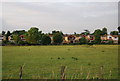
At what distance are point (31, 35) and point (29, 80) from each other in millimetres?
63522

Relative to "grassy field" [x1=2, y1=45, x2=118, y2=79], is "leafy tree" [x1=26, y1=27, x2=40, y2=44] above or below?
above

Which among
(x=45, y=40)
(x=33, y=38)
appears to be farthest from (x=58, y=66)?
(x=33, y=38)

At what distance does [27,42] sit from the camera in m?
72.4

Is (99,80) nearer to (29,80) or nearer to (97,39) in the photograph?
(29,80)

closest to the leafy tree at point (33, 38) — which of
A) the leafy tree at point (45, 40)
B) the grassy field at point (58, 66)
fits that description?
the leafy tree at point (45, 40)

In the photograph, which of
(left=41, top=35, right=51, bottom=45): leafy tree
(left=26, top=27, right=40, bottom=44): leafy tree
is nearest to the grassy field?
(left=41, top=35, right=51, bottom=45): leafy tree

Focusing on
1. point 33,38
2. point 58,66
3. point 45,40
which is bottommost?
point 58,66

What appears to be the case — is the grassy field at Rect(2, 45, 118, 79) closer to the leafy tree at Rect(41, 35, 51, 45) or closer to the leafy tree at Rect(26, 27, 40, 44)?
the leafy tree at Rect(41, 35, 51, 45)

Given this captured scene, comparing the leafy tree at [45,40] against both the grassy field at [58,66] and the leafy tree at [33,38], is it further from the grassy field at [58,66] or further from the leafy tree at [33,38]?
the grassy field at [58,66]

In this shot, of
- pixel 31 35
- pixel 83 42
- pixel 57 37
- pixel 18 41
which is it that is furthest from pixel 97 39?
pixel 18 41

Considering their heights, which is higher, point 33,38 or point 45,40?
point 33,38

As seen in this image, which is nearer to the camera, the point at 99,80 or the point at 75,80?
the point at 99,80

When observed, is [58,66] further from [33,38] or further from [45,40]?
[33,38]

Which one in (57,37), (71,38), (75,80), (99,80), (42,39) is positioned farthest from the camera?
(71,38)
